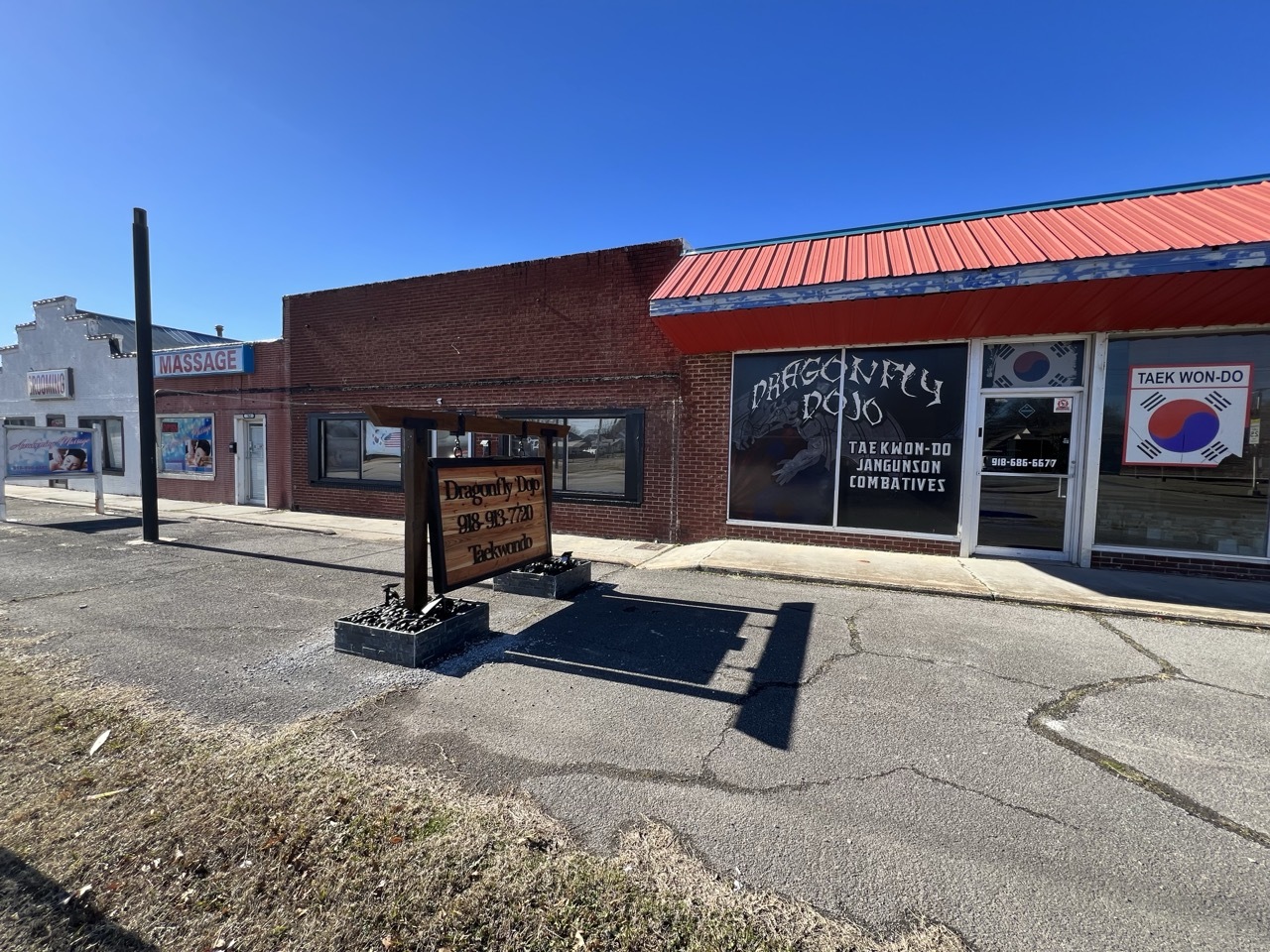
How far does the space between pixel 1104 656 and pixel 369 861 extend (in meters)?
5.43

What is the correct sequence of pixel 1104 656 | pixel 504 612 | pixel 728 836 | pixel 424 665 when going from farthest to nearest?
1. pixel 504 612
2. pixel 1104 656
3. pixel 424 665
4. pixel 728 836

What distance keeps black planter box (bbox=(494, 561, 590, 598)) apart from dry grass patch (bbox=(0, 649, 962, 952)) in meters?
3.12

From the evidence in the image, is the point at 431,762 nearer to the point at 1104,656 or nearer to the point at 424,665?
the point at 424,665

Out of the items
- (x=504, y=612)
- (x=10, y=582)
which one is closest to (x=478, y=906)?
(x=504, y=612)

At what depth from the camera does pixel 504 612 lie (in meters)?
5.52

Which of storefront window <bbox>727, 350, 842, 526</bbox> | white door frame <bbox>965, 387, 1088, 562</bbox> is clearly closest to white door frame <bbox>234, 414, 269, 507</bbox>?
storefront window <bbox>727, 350, 842, 526</bbox>

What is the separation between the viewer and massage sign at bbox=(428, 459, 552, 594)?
4.60m

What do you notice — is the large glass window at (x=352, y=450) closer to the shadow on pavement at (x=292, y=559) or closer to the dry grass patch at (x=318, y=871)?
the shadow on pavement at (x=292, y=559)

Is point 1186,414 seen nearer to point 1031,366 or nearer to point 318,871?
point 1031,366

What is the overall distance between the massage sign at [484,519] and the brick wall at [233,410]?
1007cm

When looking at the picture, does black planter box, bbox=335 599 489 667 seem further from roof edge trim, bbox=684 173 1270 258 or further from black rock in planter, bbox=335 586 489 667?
roof edge trim, bbox=684 173 1270 258

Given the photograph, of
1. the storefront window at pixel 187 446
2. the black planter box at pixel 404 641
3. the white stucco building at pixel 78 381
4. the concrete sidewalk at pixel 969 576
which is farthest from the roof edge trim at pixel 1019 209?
the white stucco building at pixel 78 381

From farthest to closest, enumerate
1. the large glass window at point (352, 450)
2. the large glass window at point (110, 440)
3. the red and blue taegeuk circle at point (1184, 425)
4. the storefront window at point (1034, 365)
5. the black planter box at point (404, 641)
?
the large glass window at point (110, 440) → the large glass window at point (352, 450) → the storefront window at point (1034, 365) → the red and blue taegeuk circle at point (1184, 425) → the black planter box at point (404, 641)

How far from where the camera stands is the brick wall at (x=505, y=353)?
947 cm
